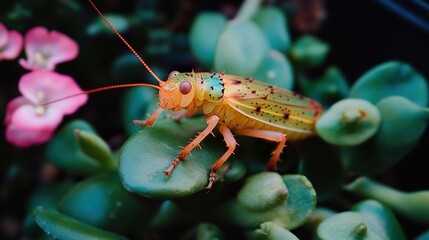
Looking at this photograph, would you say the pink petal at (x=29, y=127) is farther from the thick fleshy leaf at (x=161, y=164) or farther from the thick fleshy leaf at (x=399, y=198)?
the thick fleshy leaf at (x=399, y=198)

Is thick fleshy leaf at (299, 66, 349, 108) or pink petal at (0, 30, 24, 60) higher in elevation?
pink petal at (0, 30, 24, 60)

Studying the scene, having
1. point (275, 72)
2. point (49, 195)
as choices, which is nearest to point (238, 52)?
point (275, 72)

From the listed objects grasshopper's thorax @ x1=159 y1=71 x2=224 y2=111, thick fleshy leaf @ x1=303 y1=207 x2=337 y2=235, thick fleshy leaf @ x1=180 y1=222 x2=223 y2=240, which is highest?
grasshopper's thorax @ x1=159 y1=71 x2=224 y2=111

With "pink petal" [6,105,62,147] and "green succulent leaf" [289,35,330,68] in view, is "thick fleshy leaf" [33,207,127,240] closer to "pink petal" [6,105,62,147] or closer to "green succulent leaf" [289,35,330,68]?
"pink petal" [6,105,62,147]

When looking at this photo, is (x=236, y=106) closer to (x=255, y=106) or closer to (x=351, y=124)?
(x=255, y=106)

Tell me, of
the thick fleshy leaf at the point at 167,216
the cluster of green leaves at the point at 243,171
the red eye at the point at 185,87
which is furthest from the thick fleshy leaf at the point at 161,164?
the thick fleshy leaf at the point at 167,216

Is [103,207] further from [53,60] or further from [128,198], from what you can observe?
[53,60]

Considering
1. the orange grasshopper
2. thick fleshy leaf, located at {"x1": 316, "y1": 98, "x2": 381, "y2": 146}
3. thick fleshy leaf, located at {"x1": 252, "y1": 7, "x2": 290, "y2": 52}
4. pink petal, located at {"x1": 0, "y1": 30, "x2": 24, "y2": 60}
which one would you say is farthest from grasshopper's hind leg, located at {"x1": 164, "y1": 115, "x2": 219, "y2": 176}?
pink petal, located at {"x1": 0, "y1": 30, "x2": 24, "y2": 60}
